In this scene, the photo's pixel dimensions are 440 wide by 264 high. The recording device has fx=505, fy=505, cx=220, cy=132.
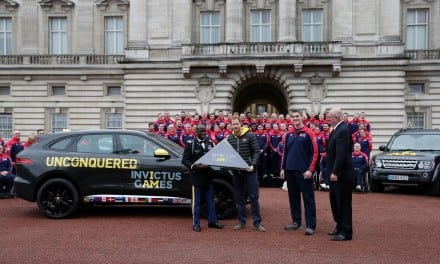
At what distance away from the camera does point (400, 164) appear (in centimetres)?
1549

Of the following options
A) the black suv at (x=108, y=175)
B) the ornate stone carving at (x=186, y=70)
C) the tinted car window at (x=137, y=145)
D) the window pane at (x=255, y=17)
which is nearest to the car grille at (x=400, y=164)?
the black suv at (x=108, y=175)

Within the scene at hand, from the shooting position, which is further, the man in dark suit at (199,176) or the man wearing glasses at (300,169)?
the man in dark suit at (199,176)

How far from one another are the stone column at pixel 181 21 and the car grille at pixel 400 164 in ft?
55.2

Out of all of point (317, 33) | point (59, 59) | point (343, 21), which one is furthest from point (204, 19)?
point (59, 59)

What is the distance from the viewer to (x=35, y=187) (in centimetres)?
1096

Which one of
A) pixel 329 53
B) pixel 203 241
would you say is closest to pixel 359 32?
pixel 329 53

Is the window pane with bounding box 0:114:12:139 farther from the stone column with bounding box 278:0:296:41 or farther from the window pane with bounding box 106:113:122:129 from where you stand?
the stone column with bounding box 278:0:296:41

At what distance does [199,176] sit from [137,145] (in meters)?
2.00

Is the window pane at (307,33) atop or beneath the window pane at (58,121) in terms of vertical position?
atop

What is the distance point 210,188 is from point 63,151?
349 cm

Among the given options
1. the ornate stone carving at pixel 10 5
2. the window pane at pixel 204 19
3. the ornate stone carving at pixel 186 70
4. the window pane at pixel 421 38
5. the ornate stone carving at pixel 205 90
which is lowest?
the ornate stone carving at pixel 205 90

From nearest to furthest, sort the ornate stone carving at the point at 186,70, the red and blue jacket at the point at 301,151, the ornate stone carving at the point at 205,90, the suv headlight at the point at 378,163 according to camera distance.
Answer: the red and blue jacket at the point at 301,151, the suv headlight at the point at 378,163, the ornate stone carving at the point at 186,70, the ornate stone carving at the point at 205,90

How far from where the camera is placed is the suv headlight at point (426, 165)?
15.1 m

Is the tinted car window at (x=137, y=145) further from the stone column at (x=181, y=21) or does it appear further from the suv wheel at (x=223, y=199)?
the stone column at (x=181, y=21)
